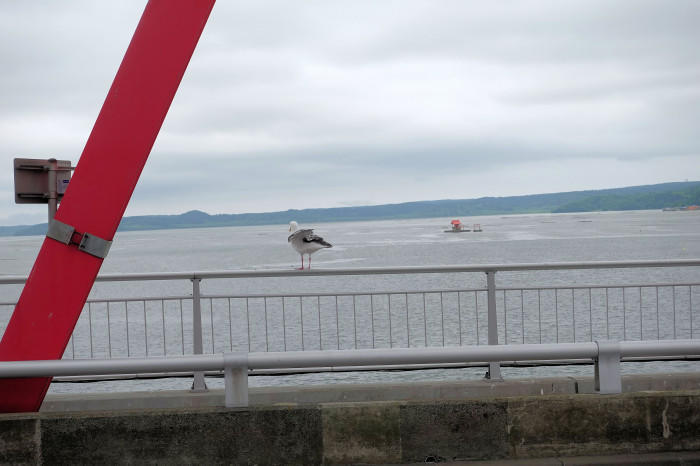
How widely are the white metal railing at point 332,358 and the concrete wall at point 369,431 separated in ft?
1.10

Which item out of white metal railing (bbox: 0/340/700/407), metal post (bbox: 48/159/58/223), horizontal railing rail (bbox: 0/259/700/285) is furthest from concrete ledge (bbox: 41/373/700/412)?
metal post (bbox: 48/159/58/223)

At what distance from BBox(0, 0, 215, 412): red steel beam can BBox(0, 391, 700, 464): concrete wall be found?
501 millimetres

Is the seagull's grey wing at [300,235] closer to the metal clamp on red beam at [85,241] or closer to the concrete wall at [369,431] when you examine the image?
the metal clamp on red beam at [85,241]

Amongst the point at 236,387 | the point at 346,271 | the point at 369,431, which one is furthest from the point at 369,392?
the point at 236,387

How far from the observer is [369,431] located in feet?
15.8

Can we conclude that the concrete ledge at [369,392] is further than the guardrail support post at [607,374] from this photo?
Yes

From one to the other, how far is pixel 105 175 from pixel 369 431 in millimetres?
2321

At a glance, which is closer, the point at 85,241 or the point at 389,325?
the point at 85,241

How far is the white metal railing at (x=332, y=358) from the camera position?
450 centimetres

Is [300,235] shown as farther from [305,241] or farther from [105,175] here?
[105,175]

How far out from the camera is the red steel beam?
4.98m

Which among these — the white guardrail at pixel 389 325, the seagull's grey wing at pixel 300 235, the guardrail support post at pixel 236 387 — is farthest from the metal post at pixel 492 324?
the guardrail support post at pixel 236 387

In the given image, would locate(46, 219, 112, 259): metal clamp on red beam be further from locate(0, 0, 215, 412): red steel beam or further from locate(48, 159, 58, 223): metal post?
locate(48, 159, 58, 223): metal post

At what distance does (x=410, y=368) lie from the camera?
295 inches
